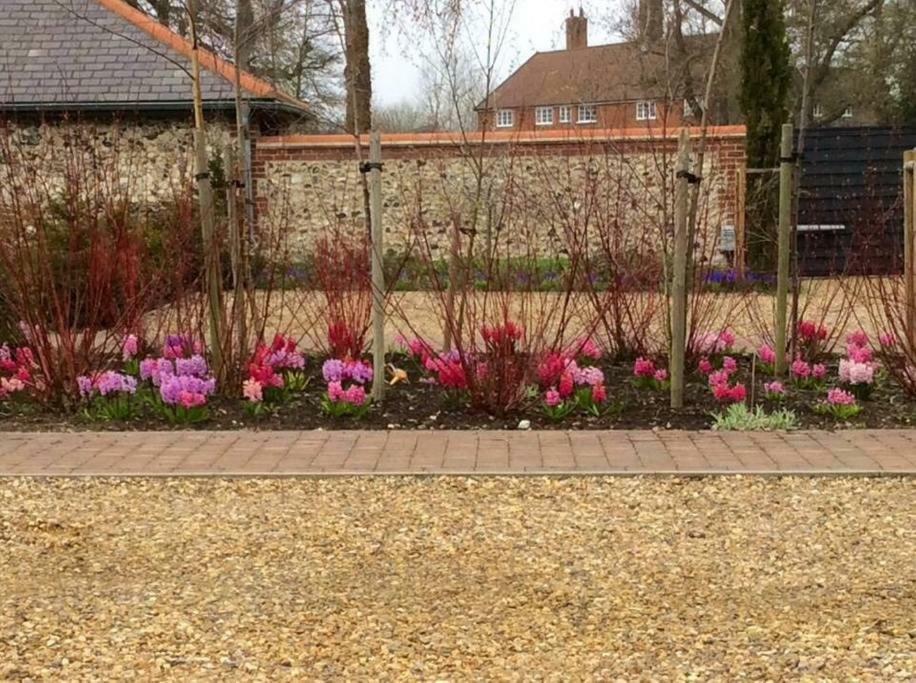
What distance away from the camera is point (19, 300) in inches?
247

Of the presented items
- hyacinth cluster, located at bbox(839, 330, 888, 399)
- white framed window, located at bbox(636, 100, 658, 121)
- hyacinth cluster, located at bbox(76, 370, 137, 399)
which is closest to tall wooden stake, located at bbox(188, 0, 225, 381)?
hyacinth cluster, located at bbox(76, 370, 137, 399)

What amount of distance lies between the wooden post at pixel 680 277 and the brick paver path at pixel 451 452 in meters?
0.54

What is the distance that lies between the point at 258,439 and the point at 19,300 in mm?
1841

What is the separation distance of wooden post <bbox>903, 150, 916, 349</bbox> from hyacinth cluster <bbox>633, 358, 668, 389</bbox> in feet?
4.82

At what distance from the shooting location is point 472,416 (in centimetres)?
611

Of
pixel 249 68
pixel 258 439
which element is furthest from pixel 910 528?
pixel 249 68

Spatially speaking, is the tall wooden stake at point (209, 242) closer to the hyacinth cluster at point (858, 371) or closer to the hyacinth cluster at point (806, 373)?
the hyacinth cluster at point (806, 373)

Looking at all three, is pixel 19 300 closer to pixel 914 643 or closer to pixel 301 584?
pixel 301 584

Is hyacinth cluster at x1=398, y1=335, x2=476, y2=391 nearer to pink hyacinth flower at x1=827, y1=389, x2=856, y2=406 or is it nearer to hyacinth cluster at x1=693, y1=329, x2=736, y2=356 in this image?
hyacinth cluster at x1=693, y1=329, x2=736, y2=356

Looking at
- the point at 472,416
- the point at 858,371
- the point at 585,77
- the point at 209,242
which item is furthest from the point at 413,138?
the point at 585,77

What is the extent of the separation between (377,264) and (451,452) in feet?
4.91

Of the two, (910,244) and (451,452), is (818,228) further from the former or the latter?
(451,452)

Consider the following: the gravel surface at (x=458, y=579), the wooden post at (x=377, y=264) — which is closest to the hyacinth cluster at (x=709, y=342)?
the wooden post at (x=377, y=264)

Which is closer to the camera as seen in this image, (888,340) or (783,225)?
(783,225)
